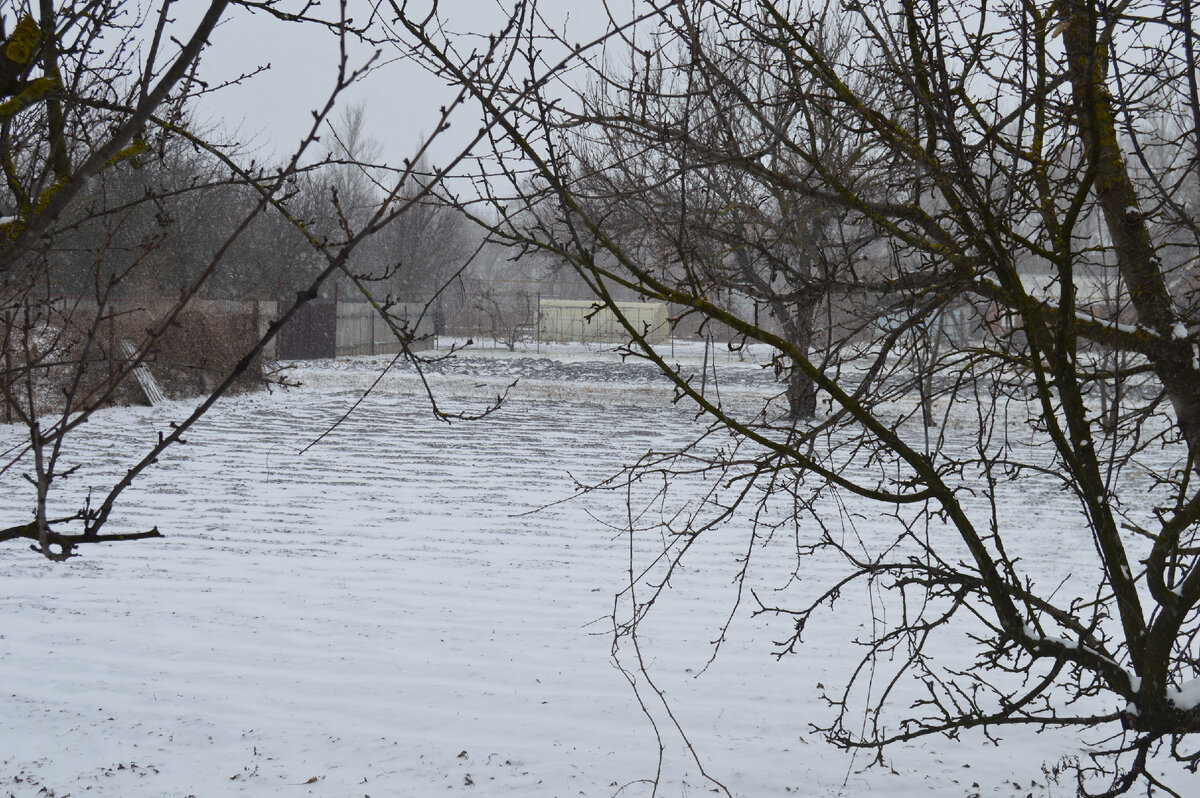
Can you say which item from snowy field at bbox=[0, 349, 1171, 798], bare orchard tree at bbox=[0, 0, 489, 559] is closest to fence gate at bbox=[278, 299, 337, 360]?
bare orchard tree at bbox=[0, 0, 489, 559]

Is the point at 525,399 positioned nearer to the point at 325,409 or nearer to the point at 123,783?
the point at 325,409

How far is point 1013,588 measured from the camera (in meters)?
2.55

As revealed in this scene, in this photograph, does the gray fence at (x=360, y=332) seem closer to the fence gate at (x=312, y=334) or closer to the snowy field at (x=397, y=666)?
the fence gate at (x=312, y=334)

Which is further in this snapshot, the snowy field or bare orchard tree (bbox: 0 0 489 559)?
the snowy field

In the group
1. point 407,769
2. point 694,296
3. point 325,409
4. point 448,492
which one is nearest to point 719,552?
point 448,492

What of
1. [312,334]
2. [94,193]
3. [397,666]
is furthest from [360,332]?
[94,193]

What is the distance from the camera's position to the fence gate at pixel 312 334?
1029 inches

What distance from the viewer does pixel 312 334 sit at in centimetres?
2728

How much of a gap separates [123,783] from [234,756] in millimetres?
430

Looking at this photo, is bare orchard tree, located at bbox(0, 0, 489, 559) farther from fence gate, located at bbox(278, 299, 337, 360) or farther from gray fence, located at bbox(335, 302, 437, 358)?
gray fence, located at bbox(335, 302, 437, 358)

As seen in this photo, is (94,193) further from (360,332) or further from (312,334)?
(360,332)

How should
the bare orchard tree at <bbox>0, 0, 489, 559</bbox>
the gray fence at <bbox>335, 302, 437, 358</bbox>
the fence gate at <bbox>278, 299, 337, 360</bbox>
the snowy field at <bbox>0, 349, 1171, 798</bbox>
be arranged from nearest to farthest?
1. the bare orchard tree at <bbox>0, 0, 489, 559</bbox>
2. the snowy field at <bbox>0, 349, 1171, 798</bbox>
3. the fence gate at <bbox>278, 299, 337, 360</bbox>
4. the gray fence at <bbox>335, 302, 437, 358</bbox>

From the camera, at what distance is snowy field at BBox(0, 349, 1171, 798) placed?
4051mm

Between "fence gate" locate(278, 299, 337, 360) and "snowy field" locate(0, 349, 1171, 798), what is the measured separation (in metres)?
16.9
